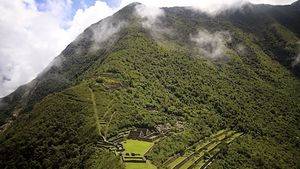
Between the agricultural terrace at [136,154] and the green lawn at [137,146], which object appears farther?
the green lawn at [137,146]

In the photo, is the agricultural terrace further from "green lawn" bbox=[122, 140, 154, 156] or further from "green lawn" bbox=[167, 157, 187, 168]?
"green lawn" bbox=[167, 157, 187, 168]

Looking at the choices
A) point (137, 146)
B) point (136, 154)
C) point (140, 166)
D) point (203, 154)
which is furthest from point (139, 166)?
point (203, 154)

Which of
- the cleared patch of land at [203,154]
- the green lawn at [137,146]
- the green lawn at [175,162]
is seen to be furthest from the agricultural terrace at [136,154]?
the green lawn at [175,162]

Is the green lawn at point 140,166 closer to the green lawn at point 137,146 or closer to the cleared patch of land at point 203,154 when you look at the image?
the cleared patch of land at point 203,154

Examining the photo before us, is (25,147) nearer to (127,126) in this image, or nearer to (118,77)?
(127,126)

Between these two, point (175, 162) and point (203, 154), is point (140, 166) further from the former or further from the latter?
point (203, 154)

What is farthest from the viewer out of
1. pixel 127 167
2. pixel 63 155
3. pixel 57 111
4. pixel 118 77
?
pixel 118 77

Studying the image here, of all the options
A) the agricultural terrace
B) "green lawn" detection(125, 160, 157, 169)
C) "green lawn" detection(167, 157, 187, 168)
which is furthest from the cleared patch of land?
the agricultural terrace

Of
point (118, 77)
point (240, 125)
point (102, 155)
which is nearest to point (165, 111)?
→ point (118, 77)
